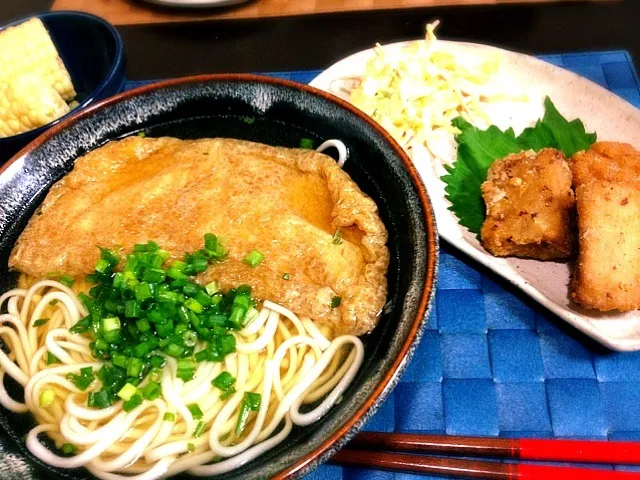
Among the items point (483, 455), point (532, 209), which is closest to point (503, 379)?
point (483, 455)

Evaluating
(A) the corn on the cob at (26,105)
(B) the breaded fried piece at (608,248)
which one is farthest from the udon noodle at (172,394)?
(A) the corn on the cob at (26,105)

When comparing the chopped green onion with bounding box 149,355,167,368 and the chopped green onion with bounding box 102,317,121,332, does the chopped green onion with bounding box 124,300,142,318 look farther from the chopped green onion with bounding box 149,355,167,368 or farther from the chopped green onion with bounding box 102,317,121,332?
the chopped green onion with bounding box 149,355,167,368

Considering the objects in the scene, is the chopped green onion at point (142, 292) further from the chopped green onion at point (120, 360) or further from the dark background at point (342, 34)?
the dark background at point (342, 34)

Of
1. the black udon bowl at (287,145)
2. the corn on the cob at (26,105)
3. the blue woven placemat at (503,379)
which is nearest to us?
the black udon bowl at (287,145)

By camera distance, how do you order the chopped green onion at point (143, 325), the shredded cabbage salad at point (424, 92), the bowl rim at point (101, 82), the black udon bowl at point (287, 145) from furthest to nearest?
the shredded cabbage salad at point (424, 92), the bowl rim at point (101, 82), the chopped green onion at point (143, 325), the black udon bowl at point (287, 145)

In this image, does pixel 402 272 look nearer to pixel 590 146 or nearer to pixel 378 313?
pixel 378 313

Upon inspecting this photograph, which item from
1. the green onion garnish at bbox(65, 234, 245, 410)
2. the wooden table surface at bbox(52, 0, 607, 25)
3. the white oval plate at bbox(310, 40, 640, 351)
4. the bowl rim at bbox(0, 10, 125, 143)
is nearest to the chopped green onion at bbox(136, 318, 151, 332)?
the green onion garnish at bbox(65, 234, 245, 410)
